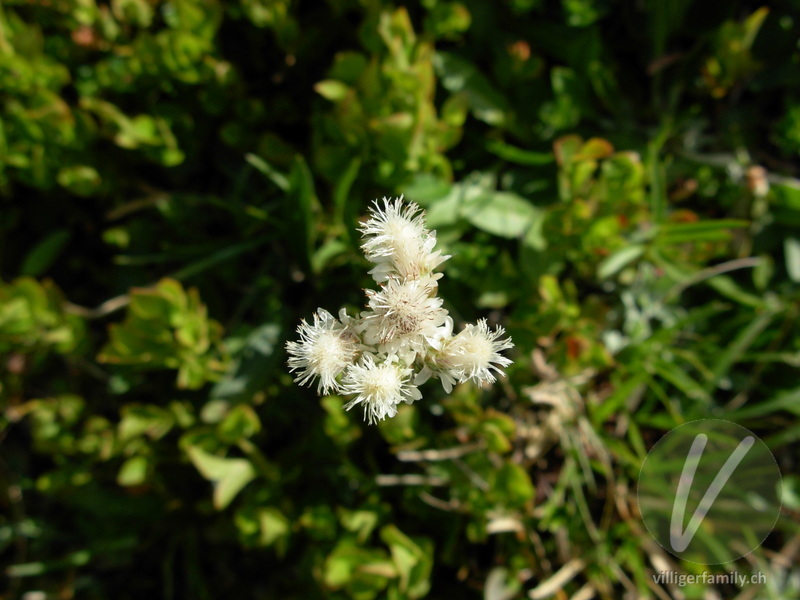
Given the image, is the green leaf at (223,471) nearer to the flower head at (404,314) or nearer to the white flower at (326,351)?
the white flower at (326,351)

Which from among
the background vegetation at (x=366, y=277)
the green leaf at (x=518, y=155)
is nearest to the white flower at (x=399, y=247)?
the background vegetation at (x=366, y=277)

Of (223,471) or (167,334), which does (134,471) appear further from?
(167,334)

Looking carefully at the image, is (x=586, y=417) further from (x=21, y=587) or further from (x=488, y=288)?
(x=21, y=587)

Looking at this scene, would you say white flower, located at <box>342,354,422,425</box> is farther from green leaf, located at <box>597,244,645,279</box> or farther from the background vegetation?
green leaf, located at <box>597,244,645,279</box>

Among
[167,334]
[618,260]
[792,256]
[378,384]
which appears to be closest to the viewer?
[378,384]

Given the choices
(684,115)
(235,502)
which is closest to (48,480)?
(235,502)

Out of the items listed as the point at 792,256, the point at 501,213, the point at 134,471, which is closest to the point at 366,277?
the point at 501,213

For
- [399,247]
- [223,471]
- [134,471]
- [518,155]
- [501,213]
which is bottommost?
[399,247]
